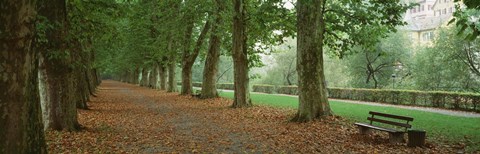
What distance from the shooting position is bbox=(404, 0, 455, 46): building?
231 feet

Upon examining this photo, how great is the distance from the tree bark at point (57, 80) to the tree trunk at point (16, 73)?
18.1 feet

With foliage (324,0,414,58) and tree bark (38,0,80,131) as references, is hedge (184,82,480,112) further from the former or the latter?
tree bark (38,0,80,131)

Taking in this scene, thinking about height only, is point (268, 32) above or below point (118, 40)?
above

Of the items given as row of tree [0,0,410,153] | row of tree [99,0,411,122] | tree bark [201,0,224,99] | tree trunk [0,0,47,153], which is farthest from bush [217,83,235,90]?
tree trunk [0,0,47,153]

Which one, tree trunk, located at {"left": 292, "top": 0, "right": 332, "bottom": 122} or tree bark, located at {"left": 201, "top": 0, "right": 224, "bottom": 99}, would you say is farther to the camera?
tree bark, located at {"left": 201, "top": 0, "right": 224, "bottom": 99}

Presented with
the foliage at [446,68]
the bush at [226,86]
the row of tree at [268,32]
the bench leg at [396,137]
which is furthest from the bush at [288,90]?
the bench leg at [396,137]

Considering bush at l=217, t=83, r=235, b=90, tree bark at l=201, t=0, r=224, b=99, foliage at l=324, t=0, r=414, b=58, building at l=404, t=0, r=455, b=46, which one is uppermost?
building at l=404, t=0, r=455, b=46

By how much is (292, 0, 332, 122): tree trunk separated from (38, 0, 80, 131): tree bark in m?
7.62

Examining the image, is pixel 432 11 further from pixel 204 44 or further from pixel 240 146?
pixel 240 146

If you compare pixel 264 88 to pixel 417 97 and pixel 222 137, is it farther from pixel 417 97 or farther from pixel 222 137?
pixel 222 137

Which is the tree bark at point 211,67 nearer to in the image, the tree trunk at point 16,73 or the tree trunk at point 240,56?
the tree trunk at point 240,56

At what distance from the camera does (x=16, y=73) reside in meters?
4.95

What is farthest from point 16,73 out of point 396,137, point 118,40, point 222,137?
point 118,40

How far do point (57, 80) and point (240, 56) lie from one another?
403 inches
